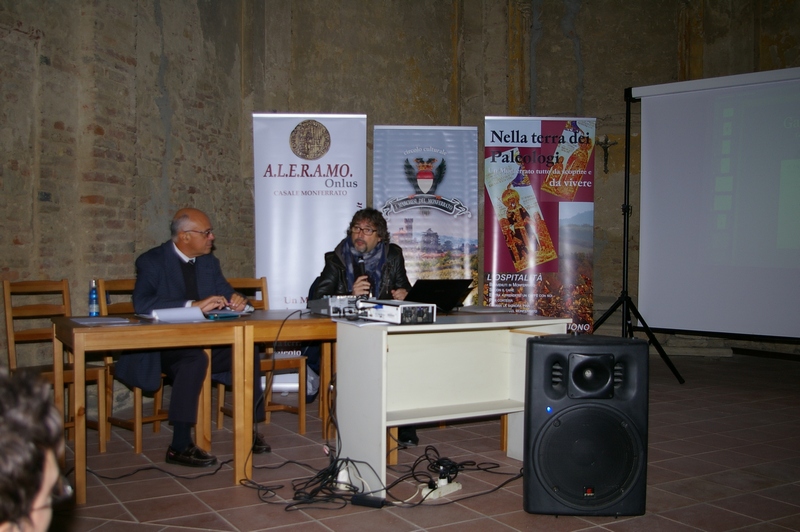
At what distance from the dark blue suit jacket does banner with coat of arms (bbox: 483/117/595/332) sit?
3.24 m

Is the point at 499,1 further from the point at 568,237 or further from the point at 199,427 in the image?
the point at 199,427

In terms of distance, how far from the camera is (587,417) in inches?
108

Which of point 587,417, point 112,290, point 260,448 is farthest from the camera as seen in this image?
point 112,290

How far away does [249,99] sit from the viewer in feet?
21.1

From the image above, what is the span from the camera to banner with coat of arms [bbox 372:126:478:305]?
634cm

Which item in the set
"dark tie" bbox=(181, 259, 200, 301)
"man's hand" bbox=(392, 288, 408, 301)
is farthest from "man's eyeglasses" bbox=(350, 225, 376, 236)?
"dark tie" bbox=(181, 259, 200, 301)

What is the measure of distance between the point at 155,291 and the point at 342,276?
1244 millimetres

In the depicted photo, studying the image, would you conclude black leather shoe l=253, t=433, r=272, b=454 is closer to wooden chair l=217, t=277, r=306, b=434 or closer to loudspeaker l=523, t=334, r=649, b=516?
wooden chair l=217, t=277, r=306, b=434

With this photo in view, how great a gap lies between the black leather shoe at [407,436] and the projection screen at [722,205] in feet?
10.8

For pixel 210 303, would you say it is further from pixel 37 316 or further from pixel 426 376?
pixel 37 316

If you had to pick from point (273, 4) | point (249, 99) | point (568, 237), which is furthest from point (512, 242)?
point (273, 4)

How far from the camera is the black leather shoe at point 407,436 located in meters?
4.04

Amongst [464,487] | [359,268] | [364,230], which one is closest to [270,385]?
[359,268]

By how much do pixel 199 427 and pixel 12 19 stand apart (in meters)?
2.67
